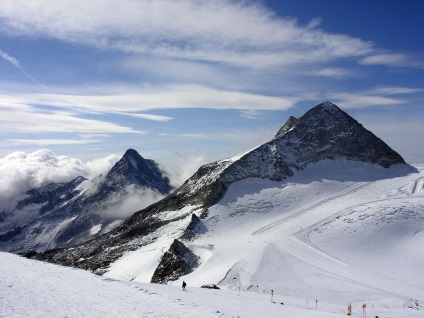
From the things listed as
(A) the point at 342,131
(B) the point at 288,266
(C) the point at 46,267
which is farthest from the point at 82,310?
(A) the point at 342,131

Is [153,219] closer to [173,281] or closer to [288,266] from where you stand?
[173,281]

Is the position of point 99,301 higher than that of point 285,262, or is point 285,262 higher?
point 285,262

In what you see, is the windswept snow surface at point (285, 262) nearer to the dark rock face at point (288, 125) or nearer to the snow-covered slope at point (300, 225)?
the snow-covered slope at point (300, 225)

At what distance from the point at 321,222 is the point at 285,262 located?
65.1 ft

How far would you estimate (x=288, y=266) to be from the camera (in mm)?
50250

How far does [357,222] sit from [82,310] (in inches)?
2235

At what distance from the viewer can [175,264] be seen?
55.6 meters

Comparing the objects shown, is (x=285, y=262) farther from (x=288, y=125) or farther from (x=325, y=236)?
(x=288, y=125)

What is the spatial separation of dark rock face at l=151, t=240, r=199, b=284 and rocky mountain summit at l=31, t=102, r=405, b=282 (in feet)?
43.4

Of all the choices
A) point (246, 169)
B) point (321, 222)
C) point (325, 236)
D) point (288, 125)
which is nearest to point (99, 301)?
point (325, 236)

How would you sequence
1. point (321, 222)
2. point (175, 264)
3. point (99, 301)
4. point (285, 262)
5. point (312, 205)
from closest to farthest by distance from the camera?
point (99, 301), point (285, 262), point (175, 264), point (321, 222), point (312, 205)

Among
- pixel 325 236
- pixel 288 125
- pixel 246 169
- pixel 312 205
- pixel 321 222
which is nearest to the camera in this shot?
pixel 325 236

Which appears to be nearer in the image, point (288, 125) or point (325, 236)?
point (325, 236)

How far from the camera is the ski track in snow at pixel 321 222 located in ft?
149
